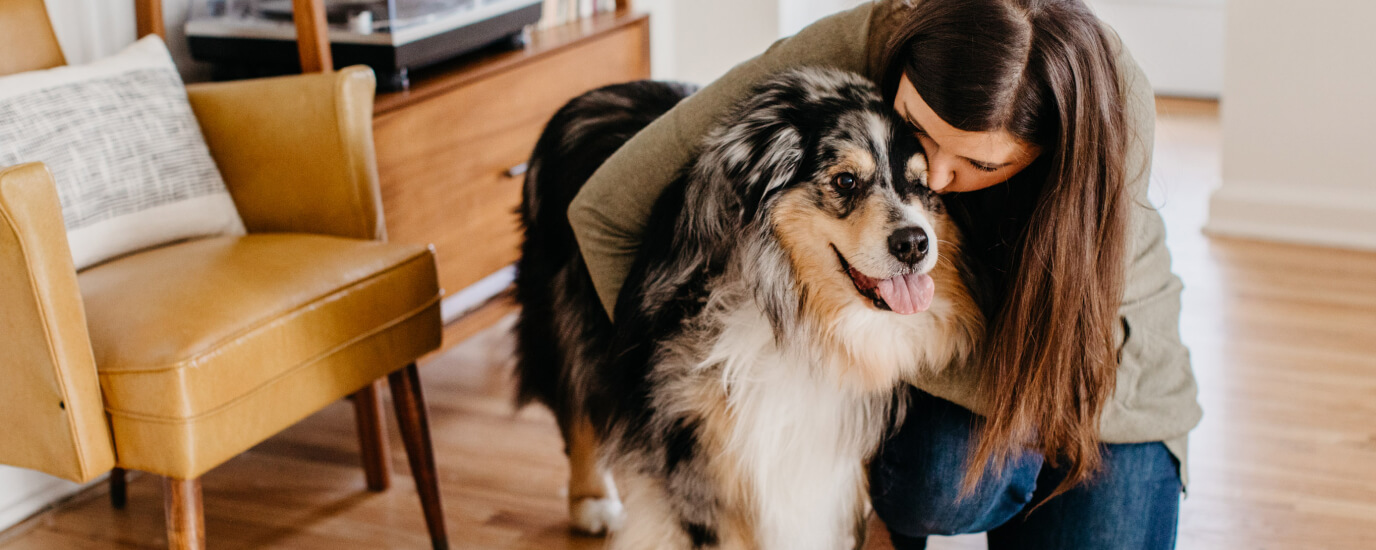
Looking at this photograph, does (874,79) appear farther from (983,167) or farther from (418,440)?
(418,440)

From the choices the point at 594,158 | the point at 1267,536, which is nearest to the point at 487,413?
the point at 594,158

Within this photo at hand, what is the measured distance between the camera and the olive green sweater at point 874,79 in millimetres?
1306

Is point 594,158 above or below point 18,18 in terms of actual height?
below

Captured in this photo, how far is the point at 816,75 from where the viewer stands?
1228mm

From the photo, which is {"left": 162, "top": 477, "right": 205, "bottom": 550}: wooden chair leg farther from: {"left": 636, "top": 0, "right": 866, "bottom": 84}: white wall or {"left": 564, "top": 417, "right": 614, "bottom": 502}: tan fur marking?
{"left": 636, "top": 0, "right": 866, "bottom": 84}: white wall

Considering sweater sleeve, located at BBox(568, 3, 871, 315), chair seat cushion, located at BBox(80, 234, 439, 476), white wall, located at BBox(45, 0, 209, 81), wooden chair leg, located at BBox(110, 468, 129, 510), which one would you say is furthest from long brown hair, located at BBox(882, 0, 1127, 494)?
white wall, located at BBox(45, 0, 209, 81)

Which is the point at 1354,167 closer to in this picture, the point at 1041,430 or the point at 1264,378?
the point at 1264,378

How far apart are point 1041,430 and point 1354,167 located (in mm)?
2183

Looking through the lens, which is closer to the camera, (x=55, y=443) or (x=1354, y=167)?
(x=55, y=443)

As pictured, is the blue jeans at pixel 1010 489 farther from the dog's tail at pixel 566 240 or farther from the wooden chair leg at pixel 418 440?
the wooden chair leg at pixel 418 440

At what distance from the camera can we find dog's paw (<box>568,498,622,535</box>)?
→ 1.78 meters

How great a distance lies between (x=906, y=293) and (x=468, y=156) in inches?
51.1

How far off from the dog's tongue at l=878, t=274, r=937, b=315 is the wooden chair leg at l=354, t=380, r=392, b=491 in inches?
40.7

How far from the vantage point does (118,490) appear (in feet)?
6.31
